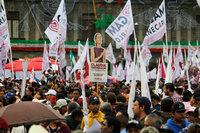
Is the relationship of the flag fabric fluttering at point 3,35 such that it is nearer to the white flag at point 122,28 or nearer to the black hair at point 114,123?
the white flag at point 122,28

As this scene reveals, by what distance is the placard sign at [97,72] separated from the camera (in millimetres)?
10508

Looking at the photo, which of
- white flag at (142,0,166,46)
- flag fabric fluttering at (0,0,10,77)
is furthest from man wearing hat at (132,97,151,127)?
flag fabric fluttering at (0,0,10,77)

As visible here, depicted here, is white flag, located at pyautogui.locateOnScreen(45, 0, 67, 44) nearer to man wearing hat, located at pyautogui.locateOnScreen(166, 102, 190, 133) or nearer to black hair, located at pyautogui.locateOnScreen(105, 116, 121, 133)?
man wearing hat, located at pyautogui.locateOnScreen(166, 102, 190, 133)

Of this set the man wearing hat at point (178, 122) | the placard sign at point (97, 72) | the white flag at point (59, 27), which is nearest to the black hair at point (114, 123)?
the man wearing hat at point (178, 122)

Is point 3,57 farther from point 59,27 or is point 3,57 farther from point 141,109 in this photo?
point 141,109

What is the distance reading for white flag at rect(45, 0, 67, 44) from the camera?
55.0ft

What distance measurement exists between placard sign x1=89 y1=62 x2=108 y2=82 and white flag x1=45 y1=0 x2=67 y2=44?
607cm

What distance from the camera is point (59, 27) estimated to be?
16734 millimetres

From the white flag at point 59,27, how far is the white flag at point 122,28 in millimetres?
3609

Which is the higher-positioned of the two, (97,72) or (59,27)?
(59,27)

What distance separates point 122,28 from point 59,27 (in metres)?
4.13

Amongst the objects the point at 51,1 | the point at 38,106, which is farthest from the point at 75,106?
the point at 51,1

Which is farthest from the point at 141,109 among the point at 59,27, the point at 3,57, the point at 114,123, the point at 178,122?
the point at 59,27

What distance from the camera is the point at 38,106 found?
6.26 metres
